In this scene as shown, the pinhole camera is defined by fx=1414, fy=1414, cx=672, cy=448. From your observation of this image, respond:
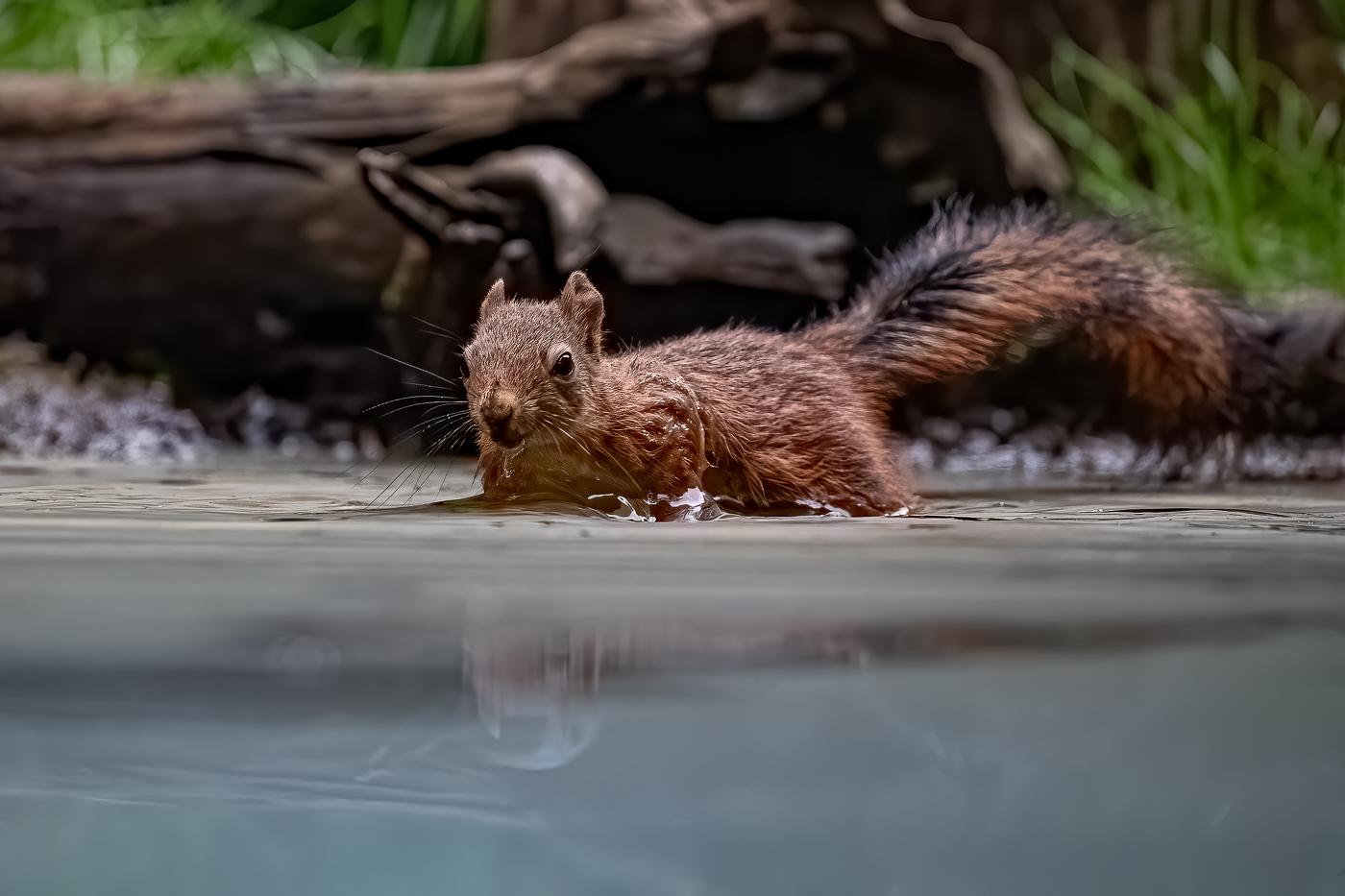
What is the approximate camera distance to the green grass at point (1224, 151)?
5.86 meters

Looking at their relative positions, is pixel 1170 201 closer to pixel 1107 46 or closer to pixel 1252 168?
pixel 1252 168

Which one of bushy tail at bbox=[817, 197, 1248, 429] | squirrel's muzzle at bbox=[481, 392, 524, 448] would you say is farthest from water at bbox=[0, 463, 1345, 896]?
bushy tail at bbox=[817, 197, 1248, 429]

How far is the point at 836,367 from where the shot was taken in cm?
330

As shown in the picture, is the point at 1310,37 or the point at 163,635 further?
the point at 1310,37

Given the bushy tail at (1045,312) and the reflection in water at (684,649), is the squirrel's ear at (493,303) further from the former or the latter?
the reflection in water at (684,649)

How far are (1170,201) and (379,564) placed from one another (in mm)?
5277

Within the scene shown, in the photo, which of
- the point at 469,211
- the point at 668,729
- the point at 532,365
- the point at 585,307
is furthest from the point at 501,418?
the point at 469,211

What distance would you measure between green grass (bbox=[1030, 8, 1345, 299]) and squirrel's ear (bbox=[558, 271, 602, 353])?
10.4 ft

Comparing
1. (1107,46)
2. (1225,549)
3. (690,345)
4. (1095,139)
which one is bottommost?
(1225,549)

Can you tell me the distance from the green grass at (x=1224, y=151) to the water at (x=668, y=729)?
4.16 metres

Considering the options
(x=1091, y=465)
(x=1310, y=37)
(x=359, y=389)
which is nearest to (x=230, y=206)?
(x=359, y=389)

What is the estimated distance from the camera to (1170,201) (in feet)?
20.7

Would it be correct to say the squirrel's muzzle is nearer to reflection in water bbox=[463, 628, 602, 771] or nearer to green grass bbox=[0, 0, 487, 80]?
reflection in water bbox=[463, 628, 602, 771]

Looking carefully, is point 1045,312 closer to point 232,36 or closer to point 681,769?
point 681,769
